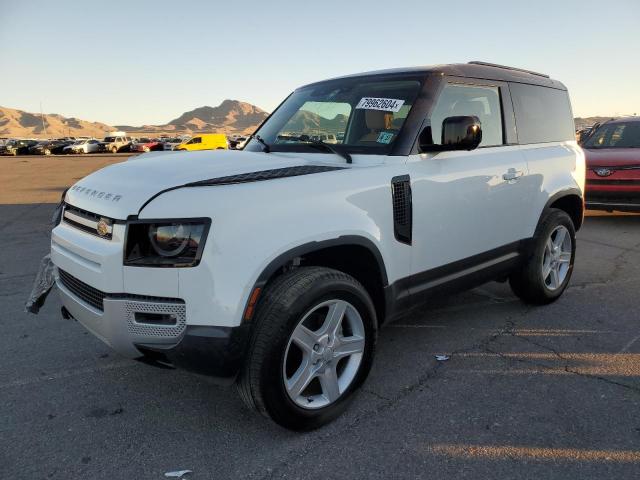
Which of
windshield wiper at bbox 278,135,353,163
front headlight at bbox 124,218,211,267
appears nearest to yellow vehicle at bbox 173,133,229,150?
windshield wiper at bbox 278,135,353,163

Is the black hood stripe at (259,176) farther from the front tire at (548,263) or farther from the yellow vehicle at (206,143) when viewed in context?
the yellow vehicle at (206,143)

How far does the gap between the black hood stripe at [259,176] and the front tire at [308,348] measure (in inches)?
20.0

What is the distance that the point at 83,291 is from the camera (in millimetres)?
2621

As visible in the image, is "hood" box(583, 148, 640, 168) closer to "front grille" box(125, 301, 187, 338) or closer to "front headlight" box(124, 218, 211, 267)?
"front headlight" box(124, 218, 211, 267)

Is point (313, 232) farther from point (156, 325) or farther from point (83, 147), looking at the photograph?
point (83, 147)

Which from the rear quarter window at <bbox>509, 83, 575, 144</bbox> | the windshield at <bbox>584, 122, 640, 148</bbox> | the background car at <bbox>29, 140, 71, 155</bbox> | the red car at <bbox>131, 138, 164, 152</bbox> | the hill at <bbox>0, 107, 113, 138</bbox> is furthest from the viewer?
the hill at <bbox>0, 107, 113, 138</bbox>

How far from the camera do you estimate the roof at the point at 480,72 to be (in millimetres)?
3497

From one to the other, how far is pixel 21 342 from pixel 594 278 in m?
5.50

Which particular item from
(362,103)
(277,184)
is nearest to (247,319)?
(277,184)

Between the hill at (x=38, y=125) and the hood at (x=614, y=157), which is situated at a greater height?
the hill at (x=38, y=125)

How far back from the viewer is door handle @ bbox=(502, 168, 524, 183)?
3721 mm

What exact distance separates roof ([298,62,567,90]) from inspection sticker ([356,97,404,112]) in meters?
0.29

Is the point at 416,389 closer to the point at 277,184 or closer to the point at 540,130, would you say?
the point at 277,184

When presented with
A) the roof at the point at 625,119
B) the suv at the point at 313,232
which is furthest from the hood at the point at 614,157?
the suv at the point at 313,232
